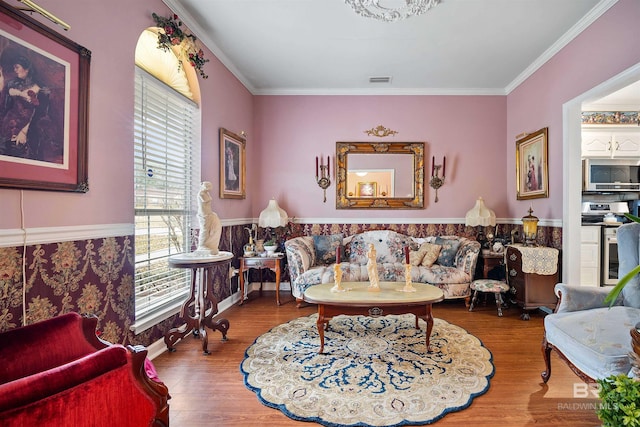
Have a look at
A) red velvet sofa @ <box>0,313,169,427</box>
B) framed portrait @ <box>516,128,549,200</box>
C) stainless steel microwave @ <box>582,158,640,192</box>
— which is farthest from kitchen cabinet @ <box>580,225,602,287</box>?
red velvet sofa @ <box>0,313,169,427</box>

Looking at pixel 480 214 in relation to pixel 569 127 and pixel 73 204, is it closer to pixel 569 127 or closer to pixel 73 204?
pixel 569 127

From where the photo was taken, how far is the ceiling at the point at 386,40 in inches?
115

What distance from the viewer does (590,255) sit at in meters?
4.62

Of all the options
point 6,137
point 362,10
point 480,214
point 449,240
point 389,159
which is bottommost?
point 449,240

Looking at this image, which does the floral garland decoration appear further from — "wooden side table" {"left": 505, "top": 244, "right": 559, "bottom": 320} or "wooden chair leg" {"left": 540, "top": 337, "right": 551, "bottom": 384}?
"wooden side table" {"left": 505, "top": 244, "right": 559, "bottom": 320}

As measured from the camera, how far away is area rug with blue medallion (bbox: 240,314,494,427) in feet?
6.26

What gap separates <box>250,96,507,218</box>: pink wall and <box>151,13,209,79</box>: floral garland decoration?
6.31 ft

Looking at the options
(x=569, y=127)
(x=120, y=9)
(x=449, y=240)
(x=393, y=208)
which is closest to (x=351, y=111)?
(x=393, y=208)

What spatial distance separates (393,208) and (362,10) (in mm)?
2808

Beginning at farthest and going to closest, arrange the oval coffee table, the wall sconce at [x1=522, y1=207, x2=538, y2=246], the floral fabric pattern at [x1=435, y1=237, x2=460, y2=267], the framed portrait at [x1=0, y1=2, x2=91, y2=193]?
the floral fabric pattern at [x1=435, y1=237, x2=460, y2=267], the wall sconce at [x1=522, y1=207, x2=538, y2=246], the oval coffee table, the framed portrait at [x1=0, y1=2, x2=91, y2=193]

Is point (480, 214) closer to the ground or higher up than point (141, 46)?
closer to the ground

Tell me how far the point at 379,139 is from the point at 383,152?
0.23m

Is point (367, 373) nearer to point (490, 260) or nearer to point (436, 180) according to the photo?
point (490, 260)

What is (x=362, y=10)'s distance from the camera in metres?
2.94
